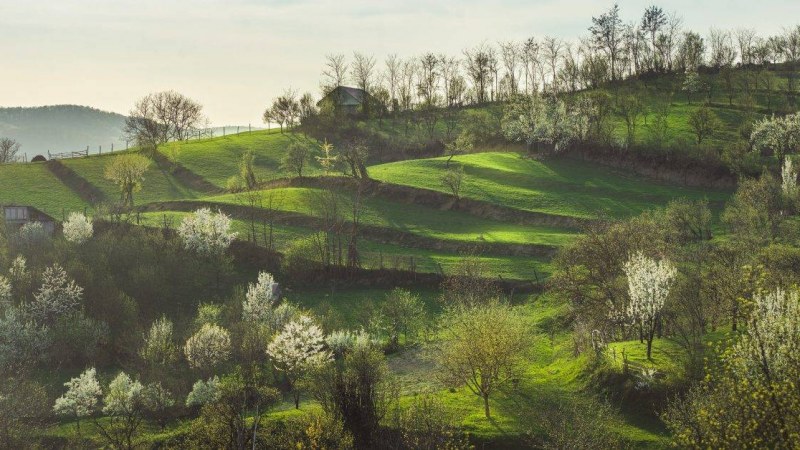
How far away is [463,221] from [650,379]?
58.8 metres

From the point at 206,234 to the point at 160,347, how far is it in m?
25.4

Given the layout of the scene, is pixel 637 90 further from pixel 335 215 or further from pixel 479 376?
pixel 479 376

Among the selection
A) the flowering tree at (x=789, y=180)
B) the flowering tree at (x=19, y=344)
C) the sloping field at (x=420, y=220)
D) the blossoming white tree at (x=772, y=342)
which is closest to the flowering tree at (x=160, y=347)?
the flowering tree at (x=19, y=344)

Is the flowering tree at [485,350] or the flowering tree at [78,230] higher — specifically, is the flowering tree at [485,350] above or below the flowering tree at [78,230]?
below

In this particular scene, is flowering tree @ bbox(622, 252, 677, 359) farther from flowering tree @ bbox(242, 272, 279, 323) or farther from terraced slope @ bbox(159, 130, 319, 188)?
terraced slope @ bbox(159, 130, 319, 188)

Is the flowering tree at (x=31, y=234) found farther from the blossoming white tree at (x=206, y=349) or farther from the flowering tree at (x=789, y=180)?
the flowering tree at (x=789, y=180)

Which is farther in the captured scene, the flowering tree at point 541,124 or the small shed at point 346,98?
the small shed at point 346,98

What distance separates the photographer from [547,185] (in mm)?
117000

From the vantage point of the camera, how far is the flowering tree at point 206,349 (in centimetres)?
6494

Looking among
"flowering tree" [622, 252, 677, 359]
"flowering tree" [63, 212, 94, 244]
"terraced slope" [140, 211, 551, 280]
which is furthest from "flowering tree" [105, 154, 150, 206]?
"flowering tree" [622, 252, 677, 359]

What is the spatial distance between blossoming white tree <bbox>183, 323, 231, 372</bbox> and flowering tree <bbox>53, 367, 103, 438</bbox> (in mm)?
8165

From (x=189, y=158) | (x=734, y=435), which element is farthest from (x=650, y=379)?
(x=189, y=158)

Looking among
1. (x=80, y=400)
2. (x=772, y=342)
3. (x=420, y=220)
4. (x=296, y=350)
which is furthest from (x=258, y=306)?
(x=772, y=342)

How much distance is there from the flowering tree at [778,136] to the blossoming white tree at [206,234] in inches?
3256
